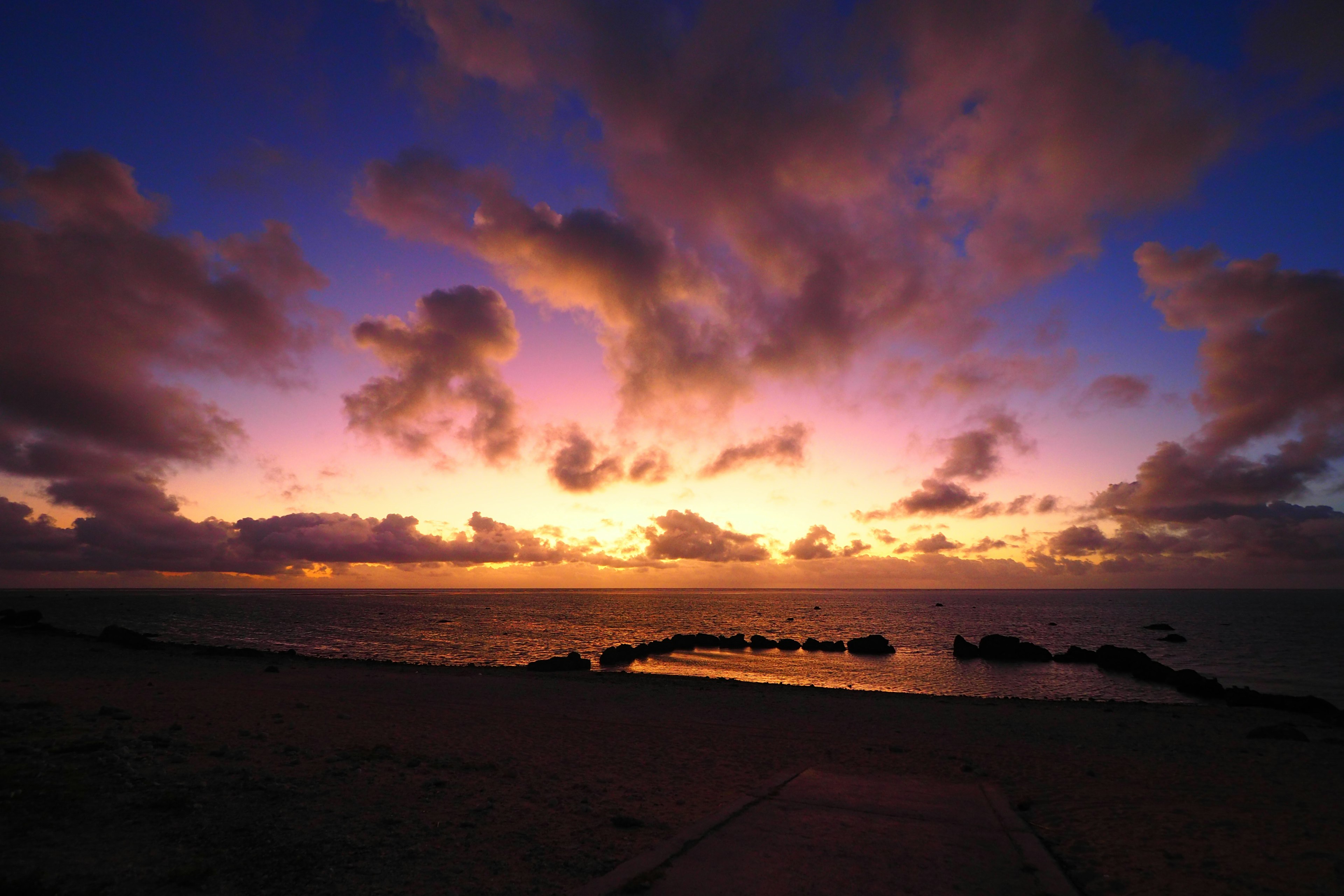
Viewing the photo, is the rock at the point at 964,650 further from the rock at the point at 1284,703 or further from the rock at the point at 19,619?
the rock at the point at 19,619

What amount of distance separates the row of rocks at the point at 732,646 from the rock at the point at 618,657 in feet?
0.09

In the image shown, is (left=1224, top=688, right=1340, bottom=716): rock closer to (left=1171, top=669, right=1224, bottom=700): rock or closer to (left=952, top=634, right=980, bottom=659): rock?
(left=1171, top=669, right=1224, bottom=700): rock

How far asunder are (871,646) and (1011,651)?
10.5 m

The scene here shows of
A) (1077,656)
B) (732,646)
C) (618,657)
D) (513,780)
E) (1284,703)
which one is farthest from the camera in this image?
(732,646)

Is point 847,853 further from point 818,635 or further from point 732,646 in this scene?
point 818,635

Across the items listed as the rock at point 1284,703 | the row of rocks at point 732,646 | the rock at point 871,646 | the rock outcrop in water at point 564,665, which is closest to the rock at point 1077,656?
the rock at point 871,646

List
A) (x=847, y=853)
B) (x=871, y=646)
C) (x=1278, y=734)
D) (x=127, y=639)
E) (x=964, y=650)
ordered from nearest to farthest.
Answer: (x=847, y=853) → (x=1278, y=734) → (x=127, y=639) → (x=964, y=650) → (x=871, y=646)

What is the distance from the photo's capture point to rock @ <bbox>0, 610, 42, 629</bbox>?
161ft

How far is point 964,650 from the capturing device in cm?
4919

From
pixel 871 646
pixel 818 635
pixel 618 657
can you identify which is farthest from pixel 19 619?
pixel 818 635

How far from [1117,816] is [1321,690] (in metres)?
35.4

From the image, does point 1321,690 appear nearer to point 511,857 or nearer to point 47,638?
point 511,857

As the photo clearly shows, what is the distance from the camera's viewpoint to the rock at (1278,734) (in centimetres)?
1716

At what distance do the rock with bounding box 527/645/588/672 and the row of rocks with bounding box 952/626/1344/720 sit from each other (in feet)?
101
